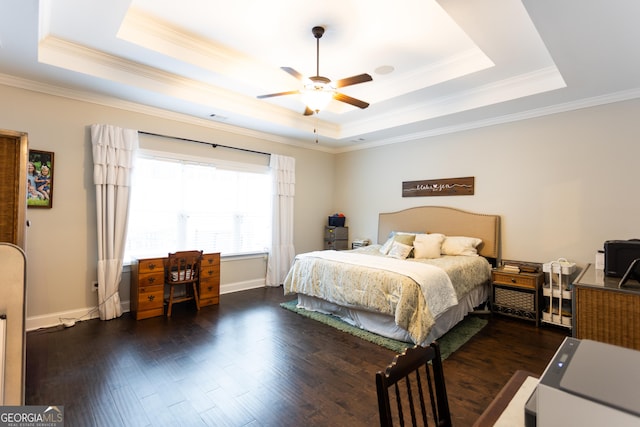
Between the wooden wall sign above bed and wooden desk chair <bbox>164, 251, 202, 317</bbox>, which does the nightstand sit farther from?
wooden desk chair <bbox>164, 251, 202, 317</bbox>

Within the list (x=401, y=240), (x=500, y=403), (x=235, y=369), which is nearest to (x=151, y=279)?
(x=235, y=369)

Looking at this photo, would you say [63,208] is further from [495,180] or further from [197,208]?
[495,180]

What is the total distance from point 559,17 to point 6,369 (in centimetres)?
389

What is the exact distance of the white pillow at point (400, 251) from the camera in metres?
4.14

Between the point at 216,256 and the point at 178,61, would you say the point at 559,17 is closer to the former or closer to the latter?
the point at 178,61

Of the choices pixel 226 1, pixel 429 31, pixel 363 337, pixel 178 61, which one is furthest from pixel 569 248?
pixel 178 61

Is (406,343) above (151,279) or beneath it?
beneath

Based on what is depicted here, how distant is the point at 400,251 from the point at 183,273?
2876mm

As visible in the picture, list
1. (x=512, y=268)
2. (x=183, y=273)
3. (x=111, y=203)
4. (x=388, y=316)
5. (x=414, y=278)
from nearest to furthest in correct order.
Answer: (x=414, y=278), (x=388, y=316), (x=111, y=203), (x=512, y=268), (x=183, y=273)

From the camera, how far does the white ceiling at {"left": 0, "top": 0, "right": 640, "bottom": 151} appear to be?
7.75ft

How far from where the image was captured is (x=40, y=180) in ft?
10.9

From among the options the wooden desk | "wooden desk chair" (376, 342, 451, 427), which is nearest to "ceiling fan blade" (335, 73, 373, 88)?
"wooden desk chair" (376, 342, 451, 427)

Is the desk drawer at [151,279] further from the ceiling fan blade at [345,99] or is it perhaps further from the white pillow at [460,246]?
the white pillow at [460,246]

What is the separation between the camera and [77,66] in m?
3.01
